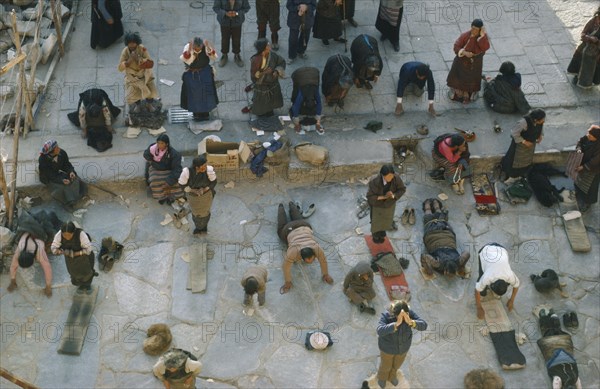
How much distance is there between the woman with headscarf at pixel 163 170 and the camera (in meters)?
10.3

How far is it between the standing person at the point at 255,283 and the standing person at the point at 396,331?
1.67 metres

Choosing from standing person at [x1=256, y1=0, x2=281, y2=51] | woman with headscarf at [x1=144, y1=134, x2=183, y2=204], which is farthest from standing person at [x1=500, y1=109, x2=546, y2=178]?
woman with headscarf at [x1=144, y1=134, x2=183, y2=204]

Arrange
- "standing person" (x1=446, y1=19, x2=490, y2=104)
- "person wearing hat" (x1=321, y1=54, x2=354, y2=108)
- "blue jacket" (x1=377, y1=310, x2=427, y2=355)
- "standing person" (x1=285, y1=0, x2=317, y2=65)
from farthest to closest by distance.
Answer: "standing person" (x1=285, y1=0, x2=317, y2=65), "person wearing hat" (x1=321, y1=54, x2=354, y2=108), "standing person" (x1=446, y1=19, x2=490, y2=104), "blue jacket" (x1=377, y1=310, x2=427, y2=355)

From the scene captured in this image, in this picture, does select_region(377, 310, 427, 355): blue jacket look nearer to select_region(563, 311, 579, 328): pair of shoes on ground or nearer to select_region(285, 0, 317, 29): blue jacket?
select_region(563, 311, 579, 328): pair of shoes on ground

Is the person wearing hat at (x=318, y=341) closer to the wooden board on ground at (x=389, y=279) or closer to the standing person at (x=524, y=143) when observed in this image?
the wooden board on ground at (x=389, y=279)

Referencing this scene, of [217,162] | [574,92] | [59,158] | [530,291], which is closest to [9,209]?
[59,158]

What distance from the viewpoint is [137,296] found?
9.70 metres

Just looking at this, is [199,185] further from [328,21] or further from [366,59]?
[328,21]

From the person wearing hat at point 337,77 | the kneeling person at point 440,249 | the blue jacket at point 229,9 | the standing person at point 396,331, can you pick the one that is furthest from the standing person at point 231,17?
the standing person at point 396,331

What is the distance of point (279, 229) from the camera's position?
33.7 ft

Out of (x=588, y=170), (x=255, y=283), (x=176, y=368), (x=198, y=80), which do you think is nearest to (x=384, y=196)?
(x=255, y=283)

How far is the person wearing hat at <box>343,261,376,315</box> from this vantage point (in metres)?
9.41

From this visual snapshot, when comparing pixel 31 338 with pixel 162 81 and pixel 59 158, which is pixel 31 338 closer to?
pixel 59 158

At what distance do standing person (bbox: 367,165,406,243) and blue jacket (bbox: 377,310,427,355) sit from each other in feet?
6.62
